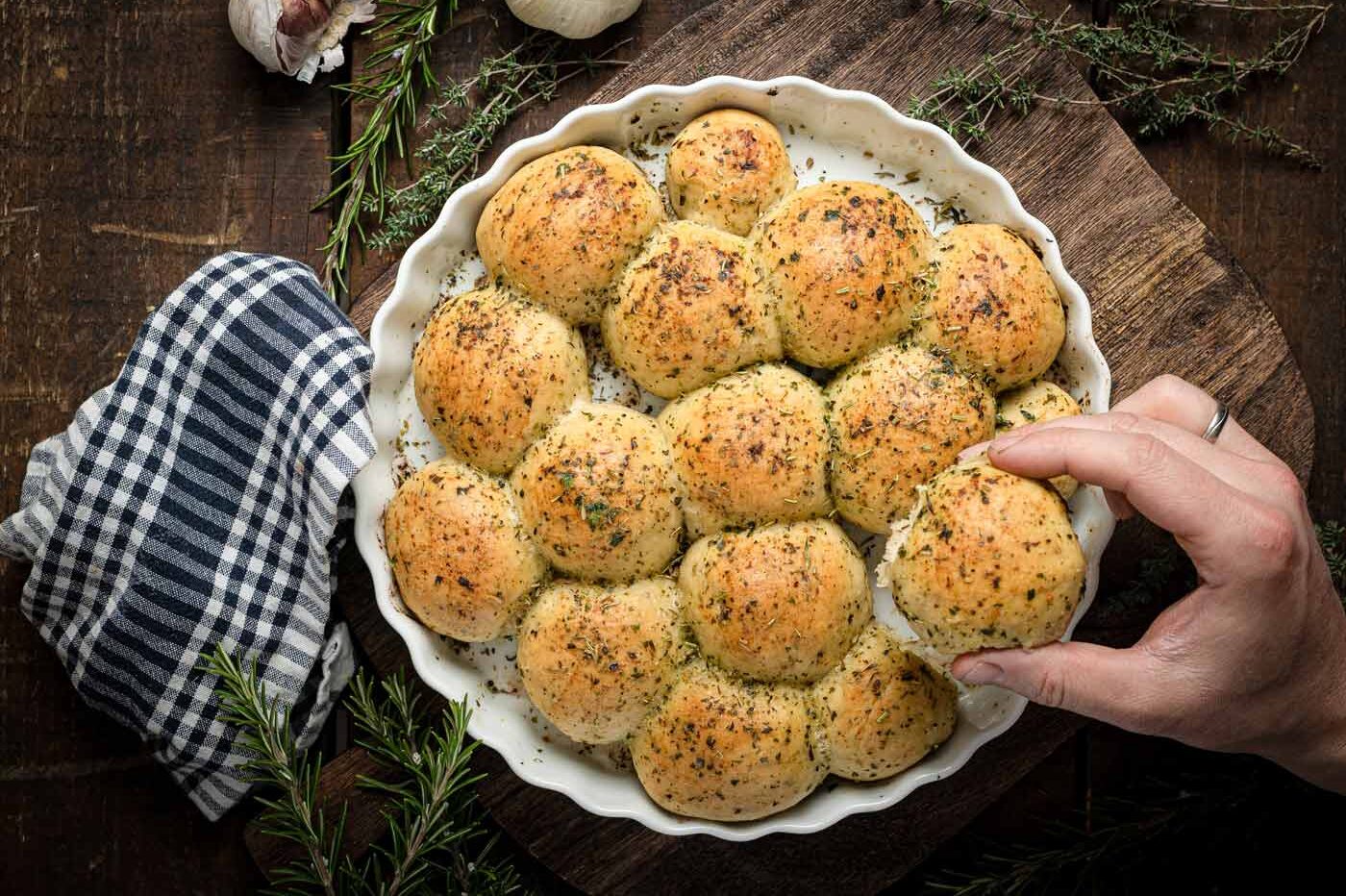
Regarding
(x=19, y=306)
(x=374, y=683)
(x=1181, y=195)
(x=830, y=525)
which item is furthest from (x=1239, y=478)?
(x=19, y=306)

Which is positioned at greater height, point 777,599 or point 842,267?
point 842,267

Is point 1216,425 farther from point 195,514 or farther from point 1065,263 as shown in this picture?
point 195,514

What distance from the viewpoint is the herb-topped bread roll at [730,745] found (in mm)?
1978

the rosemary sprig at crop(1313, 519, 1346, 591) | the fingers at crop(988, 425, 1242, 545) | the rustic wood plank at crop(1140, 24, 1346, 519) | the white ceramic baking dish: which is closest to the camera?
the fingers at crop(988, 425, 1242, 545)

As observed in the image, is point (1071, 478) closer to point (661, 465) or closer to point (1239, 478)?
point (1239, 478)

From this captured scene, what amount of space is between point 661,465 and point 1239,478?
1.03 m

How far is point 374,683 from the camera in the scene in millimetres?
2439

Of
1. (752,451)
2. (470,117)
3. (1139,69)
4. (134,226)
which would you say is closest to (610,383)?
(752,451)

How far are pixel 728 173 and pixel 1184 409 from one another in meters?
0.98

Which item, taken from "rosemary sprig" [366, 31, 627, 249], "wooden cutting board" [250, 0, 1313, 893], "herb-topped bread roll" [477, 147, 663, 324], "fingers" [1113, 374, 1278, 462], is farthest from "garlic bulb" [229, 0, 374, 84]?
"fingers" [1113, 374, 1278, 462]

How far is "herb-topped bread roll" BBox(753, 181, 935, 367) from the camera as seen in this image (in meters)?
1.96

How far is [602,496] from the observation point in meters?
1.94

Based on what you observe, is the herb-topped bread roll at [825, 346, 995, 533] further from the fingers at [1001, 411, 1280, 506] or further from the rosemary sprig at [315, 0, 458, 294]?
the rosemary sprig at [315, 0, 458, 294]

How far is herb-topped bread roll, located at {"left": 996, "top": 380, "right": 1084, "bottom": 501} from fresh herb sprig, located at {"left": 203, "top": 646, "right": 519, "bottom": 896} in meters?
1.18
